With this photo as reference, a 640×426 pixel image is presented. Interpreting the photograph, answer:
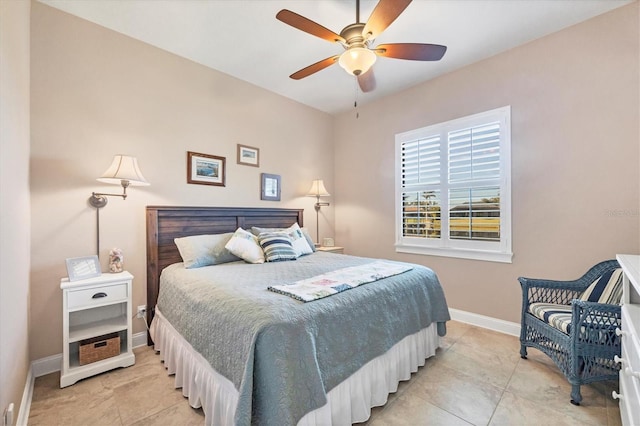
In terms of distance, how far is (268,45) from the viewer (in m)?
2.65

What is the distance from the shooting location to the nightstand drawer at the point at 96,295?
1.94 m

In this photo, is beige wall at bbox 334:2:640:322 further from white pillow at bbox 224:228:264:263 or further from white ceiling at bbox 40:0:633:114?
white pillow at bbox 224:228:264:263

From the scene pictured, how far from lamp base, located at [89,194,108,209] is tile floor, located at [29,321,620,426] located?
133cm

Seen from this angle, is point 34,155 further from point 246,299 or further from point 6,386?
point 246,299

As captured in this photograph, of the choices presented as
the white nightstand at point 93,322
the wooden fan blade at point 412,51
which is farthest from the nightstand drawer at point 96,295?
the wooden fan blade at point 412,51

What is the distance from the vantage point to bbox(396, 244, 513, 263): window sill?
2797mm

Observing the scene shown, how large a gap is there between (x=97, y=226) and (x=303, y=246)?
6.15ft

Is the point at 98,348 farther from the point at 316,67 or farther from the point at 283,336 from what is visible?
the point at 316,67

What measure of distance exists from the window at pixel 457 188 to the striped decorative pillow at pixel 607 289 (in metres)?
0.70

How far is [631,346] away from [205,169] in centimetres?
339

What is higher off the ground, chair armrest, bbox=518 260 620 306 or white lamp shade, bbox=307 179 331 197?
white lamp shade, bbox=307 179 331 197

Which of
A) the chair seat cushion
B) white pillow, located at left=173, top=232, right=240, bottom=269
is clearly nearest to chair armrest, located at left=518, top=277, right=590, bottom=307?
the chair seat cushion

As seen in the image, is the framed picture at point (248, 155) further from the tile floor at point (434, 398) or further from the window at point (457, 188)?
the tile floor at point (434, 398)

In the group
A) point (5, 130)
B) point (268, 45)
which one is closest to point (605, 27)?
point (268, 45)
